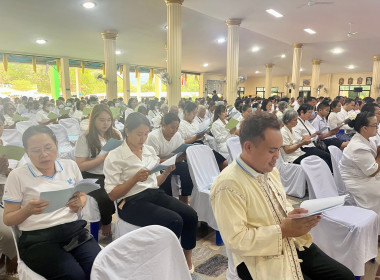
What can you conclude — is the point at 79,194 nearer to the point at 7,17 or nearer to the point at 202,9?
the point at 202,9

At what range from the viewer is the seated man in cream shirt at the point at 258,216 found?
127cm

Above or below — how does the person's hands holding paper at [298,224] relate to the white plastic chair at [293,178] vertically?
above

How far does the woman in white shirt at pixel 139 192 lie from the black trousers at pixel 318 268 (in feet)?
2.50

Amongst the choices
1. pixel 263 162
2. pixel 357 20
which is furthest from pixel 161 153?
pixel 357 20

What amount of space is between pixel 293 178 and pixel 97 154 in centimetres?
257

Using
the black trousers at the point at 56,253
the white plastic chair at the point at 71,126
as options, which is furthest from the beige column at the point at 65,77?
the black trousers at the point at 56,253

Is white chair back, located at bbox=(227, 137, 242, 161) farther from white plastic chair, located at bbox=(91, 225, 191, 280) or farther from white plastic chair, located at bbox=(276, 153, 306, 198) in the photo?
white plastic chair, located at bbox=(91, 225, 191, 280)

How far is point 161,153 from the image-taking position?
320cm

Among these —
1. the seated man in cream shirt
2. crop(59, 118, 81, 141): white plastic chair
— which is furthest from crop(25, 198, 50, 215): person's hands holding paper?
crop(59, 118, 81, 141): white plastic chair

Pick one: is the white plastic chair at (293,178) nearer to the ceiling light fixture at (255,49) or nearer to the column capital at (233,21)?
the column capital at (233,21)

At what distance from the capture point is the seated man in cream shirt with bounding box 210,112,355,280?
127cm

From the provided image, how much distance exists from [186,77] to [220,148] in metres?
16.5

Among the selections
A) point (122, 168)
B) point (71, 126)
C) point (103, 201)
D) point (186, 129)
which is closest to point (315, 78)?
point (186, 129)

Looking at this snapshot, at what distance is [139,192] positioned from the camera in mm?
2129
